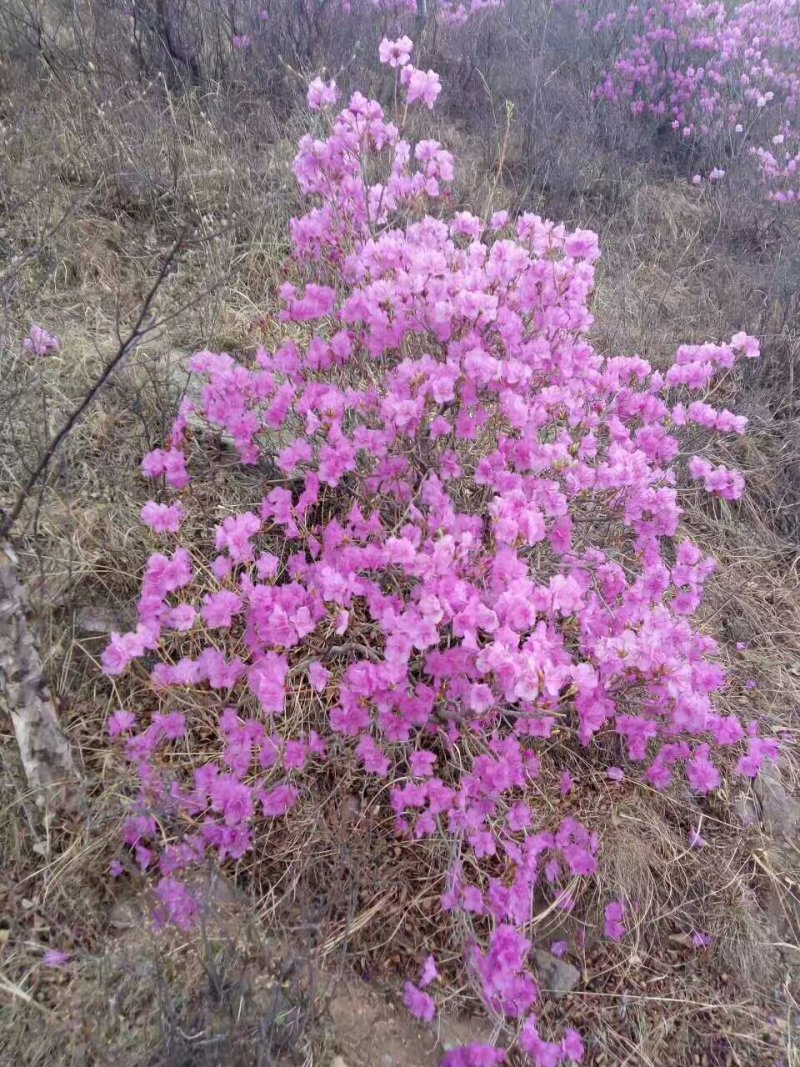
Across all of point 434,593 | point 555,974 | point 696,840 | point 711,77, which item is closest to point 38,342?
point 434,593

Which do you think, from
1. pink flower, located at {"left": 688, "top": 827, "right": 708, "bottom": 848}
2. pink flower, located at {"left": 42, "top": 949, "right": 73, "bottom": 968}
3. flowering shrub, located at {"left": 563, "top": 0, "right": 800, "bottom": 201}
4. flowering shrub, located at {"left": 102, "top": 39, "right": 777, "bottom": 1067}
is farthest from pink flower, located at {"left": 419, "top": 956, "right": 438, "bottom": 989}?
flowering shrub, located at {"left": 563, "top": 0, "right": 800, "bottom": 201}

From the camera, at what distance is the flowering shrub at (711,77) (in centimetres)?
571

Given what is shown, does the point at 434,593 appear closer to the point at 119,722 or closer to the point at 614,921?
the point at 119,722

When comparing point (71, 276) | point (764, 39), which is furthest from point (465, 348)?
point (764, 39)

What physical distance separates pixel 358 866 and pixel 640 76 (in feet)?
22.6

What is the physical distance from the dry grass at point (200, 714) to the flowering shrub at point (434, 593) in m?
0.11

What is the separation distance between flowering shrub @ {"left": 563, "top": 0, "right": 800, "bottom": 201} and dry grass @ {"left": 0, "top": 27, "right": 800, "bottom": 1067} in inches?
91.2

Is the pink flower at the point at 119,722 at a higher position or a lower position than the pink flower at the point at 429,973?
higher

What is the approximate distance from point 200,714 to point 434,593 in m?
0.89

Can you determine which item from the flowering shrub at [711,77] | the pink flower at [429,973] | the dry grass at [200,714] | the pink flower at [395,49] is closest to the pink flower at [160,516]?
the dry grass at [200,714]

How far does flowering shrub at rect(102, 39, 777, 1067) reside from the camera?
70.6 inches

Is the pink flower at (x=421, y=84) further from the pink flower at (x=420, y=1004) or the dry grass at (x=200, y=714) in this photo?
the pink flower at (x=420, y=1004)

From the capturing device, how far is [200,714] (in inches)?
82.6

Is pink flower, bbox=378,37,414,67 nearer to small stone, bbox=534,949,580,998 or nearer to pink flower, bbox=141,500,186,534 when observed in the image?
pink flower, bbox=141,500,186,534
